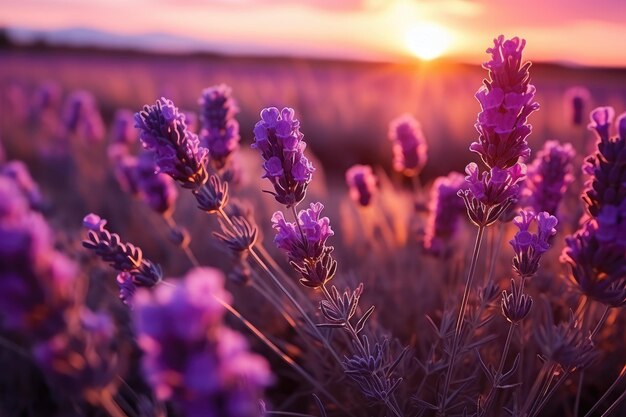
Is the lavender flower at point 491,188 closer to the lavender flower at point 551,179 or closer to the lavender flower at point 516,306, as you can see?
the lavender flower at point 516,306

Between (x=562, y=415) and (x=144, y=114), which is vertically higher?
(x=144, y=114)

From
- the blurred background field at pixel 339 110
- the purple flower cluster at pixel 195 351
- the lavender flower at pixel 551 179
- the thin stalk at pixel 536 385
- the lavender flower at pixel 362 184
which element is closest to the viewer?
the purple flower cluster at pixel 195 351

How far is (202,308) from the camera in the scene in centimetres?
72

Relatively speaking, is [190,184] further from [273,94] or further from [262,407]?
[273,94]

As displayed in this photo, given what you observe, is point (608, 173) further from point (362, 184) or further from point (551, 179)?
point (362, 184)

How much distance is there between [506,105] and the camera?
Answer: 144 cm

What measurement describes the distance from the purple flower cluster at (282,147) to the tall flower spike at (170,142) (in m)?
0.18

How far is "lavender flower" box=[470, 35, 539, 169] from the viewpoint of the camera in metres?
1.43

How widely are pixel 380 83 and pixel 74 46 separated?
35.2m

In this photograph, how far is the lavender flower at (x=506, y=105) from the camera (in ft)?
4.68

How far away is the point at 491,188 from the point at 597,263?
330 millimetres

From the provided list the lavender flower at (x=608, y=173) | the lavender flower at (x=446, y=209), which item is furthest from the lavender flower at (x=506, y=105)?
the lavender flower at (x=446, y=209)

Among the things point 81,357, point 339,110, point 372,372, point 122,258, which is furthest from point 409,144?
point 339,110

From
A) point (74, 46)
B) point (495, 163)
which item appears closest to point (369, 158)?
point (495, 163)
